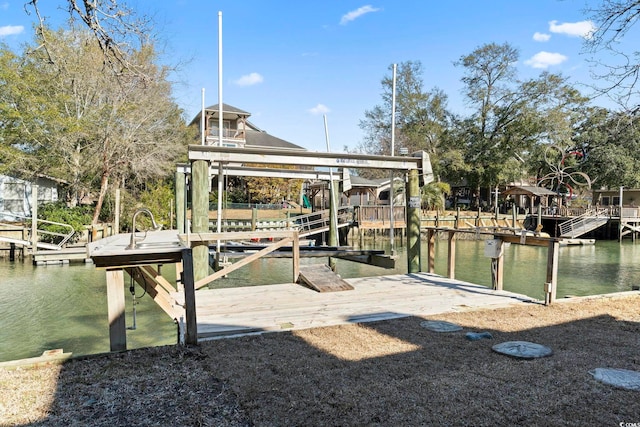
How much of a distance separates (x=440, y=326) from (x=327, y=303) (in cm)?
169

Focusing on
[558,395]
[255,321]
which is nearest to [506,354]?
[558,395]

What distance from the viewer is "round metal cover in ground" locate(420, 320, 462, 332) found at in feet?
15.9

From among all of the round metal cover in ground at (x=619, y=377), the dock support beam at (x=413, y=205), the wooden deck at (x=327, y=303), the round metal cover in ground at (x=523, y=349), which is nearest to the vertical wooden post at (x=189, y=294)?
the wooden deck at (x=327, y=303)

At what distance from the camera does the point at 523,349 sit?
4.10 metres

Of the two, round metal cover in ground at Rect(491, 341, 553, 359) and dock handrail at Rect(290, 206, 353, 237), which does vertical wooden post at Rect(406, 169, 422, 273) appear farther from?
dock handrail at Rect(290, 206, 353, 237)

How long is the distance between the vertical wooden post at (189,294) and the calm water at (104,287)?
2.95 m

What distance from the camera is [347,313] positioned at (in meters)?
5.59

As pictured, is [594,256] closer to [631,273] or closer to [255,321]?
[631,273]

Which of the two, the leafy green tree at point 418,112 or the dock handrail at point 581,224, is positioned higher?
the leafy green tree at point 418,112

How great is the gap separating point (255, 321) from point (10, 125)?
19678mm

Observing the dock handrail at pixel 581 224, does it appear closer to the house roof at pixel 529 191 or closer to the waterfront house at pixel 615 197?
the house roof at pixel 529 191

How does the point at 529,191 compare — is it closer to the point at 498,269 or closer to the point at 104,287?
A: the point at 498,269

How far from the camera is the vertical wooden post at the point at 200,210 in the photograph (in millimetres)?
7031

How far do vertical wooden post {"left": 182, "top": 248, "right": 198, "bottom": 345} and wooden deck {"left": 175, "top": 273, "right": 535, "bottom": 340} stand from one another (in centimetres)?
35
